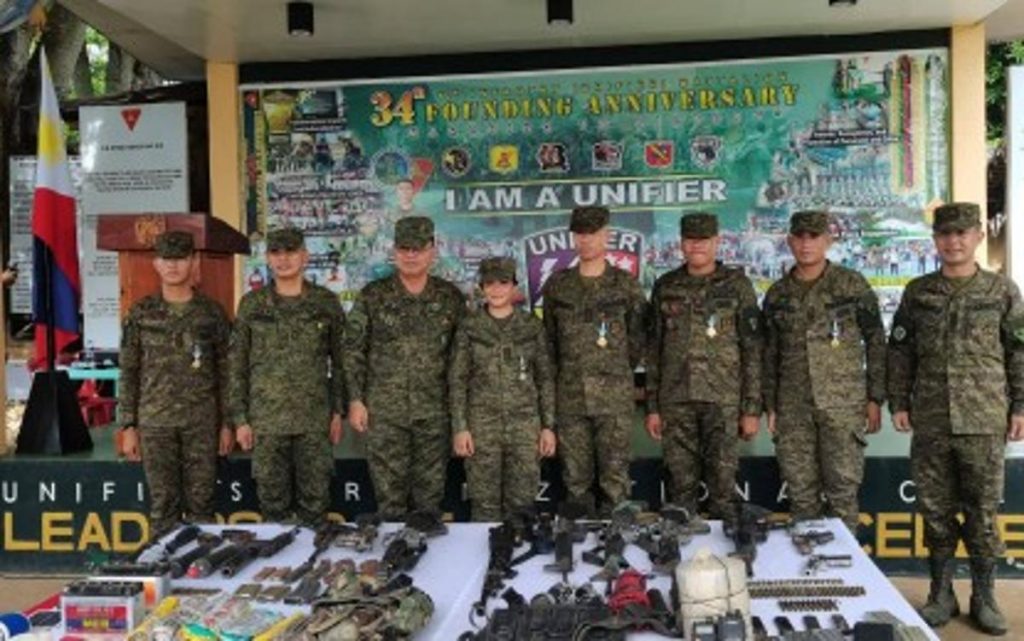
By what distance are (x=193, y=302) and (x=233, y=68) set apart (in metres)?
3.26

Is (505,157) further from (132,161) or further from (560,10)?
(132,161)

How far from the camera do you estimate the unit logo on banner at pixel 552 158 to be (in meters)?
7.66

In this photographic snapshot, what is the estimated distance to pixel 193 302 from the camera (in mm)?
5129

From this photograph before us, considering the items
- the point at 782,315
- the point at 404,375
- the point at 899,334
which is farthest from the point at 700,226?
the point at 404,375

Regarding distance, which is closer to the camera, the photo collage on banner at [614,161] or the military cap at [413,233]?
the military cap at [413,233]

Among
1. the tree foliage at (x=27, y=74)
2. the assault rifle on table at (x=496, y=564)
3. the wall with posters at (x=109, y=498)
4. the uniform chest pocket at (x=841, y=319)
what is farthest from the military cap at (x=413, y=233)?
the tree foliage at (x=27, y=74)

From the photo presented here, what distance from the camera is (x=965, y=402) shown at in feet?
15.0

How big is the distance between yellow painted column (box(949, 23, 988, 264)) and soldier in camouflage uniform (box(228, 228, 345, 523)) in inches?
185

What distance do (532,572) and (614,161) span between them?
4840 millimetres

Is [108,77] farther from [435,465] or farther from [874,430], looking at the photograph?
[874,430]

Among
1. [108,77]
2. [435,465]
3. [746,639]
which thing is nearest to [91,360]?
[435,465]

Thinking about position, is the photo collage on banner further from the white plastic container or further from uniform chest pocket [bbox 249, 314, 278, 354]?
the white plastic container

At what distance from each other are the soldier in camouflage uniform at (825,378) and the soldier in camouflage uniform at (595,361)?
73 cm

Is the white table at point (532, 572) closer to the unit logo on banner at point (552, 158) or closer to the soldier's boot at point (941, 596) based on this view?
the soldier's boot at point (941, 596)
